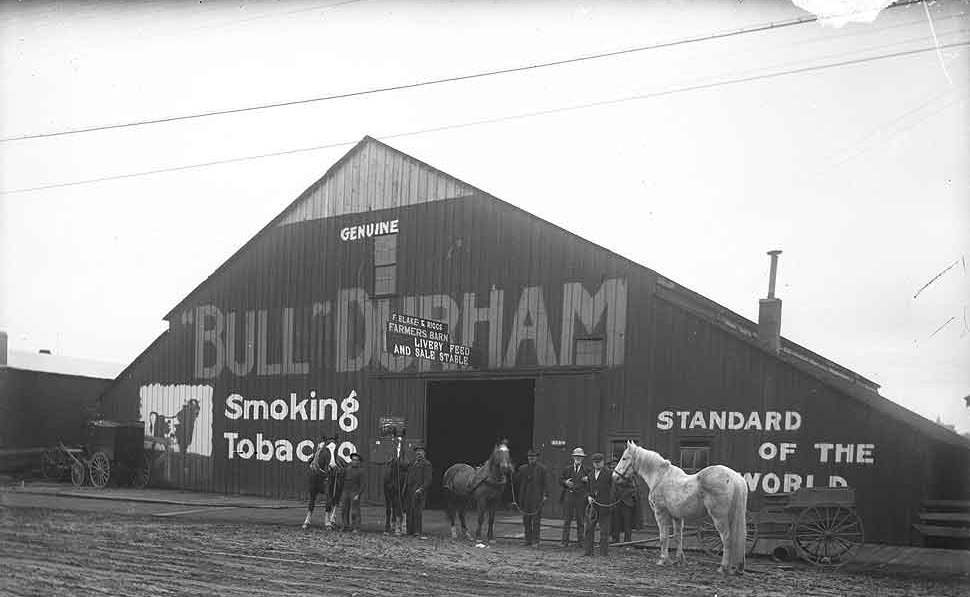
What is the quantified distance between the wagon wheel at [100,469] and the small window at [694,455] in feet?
69.5

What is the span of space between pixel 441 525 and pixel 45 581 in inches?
464

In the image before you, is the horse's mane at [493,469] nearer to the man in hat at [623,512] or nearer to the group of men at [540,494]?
the group of men at [540,494]

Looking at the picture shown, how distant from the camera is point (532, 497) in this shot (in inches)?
720

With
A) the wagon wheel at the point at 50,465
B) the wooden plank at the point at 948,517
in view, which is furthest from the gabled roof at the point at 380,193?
the wagon wheel at the point at 50,465

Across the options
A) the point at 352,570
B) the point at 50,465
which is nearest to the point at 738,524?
the point at 352,570

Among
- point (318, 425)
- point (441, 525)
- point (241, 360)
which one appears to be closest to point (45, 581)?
point (441, 525)

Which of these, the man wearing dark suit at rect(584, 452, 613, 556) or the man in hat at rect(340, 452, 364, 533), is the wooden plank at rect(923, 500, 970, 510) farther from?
the man in hat at rect(340, 452, 364, 533)

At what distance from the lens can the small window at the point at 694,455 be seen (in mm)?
20703

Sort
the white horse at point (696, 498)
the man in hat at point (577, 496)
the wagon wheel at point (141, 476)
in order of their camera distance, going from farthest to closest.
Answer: the wagon wheel at point (141, 476) → the man in hat at point (577, 496) → the white horse at point (696, 498)

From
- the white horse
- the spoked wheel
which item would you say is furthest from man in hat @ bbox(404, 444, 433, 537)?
the spoked wheel

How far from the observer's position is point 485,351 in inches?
969

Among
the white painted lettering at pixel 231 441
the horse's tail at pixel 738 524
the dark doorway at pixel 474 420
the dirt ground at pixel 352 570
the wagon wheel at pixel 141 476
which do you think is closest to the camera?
the dirt ground at pixel 352 570

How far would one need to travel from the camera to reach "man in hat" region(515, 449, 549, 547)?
18219 mm

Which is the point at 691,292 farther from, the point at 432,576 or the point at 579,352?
the point at 432,576
